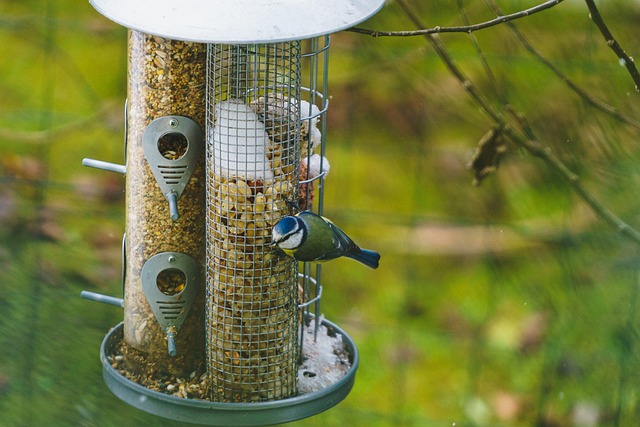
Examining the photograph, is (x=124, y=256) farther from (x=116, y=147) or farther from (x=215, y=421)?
(x=116, y=147)

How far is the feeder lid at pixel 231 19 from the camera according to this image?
1.71 m

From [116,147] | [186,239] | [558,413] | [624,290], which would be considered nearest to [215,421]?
[186,239]

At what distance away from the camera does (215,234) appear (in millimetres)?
2164

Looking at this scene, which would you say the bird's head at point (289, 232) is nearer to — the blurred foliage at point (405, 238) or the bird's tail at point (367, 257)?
the bird's tail at point (367, 257)

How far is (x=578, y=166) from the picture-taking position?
2.38 m

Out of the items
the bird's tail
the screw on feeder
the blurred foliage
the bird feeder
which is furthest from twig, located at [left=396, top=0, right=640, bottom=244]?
the blurred foliage

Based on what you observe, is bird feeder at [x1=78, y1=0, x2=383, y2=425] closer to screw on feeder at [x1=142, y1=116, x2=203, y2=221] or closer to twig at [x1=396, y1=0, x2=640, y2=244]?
screw on feeder at [x1=142, y1=116, x2=203, y2=221]

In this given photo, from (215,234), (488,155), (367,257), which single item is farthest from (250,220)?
(488,155)

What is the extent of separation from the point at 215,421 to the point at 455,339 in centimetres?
217

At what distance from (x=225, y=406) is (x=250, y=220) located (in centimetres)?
39

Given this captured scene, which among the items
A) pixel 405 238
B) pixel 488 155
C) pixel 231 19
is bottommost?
pixel 405 238

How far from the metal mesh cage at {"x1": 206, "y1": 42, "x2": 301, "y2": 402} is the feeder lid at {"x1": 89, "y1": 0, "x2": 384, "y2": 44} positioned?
0.27 m

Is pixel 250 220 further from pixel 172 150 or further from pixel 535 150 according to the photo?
pixel 535 150

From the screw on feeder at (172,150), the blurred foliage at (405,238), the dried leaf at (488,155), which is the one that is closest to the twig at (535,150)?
the dried leaf at (488,155)
